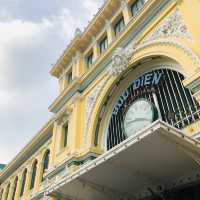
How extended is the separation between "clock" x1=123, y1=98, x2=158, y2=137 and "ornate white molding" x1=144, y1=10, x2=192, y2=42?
8.56ft

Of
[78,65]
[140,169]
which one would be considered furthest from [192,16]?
[78,65]

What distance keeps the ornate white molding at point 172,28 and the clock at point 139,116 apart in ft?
8.56

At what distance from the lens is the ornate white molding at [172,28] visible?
9133 mm

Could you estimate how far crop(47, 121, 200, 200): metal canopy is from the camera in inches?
247

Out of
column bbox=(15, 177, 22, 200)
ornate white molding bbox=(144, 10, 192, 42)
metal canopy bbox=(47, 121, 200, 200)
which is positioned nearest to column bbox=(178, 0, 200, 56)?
ornate white molding bbox=(144, 10, 192, 42)

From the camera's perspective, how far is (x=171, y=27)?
9.75 meters

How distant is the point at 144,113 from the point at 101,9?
7.64 meters

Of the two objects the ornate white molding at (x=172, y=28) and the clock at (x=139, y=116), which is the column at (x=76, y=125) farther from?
the ornate white molding at (x=172, y=28)

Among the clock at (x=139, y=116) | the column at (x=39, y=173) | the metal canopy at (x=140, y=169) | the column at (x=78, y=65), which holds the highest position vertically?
the column at (x=78, y=65)

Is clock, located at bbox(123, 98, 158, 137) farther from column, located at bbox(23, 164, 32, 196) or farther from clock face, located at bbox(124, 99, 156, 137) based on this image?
column, located at bbox(23, 164, 32, 196)

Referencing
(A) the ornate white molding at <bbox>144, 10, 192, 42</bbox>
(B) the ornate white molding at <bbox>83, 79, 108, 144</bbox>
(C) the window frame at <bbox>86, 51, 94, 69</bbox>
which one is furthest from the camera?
(C) the window frame at <bbox>86, 51, 94, 69</bbox>

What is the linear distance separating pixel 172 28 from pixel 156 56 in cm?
116

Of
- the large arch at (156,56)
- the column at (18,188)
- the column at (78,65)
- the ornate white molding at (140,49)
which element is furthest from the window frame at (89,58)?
the column at (18,188)

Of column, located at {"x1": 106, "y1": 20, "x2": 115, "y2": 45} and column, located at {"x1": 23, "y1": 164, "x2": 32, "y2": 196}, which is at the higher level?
column, located at {"x1": 106, "y1": 20, "x2": 115, "y2": 45}
